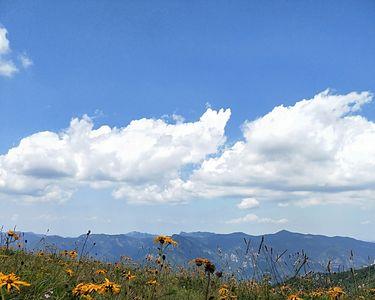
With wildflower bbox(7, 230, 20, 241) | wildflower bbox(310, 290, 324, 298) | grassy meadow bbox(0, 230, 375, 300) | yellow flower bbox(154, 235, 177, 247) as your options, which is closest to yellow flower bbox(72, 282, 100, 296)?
grassy meadow bbox(0, 230, 375, 300)

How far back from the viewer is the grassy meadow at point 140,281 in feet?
16.3

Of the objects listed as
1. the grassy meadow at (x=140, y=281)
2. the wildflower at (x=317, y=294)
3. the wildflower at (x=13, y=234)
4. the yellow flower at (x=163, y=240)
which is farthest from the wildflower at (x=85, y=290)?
the wildflower at (x=317, y=294)

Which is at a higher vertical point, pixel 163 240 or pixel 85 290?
pixel 163 240

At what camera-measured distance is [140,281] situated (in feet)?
29.9

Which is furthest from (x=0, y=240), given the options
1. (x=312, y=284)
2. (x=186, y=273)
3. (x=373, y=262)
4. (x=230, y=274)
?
(x=373, y=262)

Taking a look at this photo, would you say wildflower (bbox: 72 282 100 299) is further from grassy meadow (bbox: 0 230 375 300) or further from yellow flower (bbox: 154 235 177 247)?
yellow flower (bbox: 154 235 177 247)

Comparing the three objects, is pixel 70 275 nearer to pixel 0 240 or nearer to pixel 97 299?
pixel 97 299

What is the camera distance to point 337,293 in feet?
21.5

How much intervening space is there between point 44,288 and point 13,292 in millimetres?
619

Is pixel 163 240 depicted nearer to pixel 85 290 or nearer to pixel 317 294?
pixel 85 290

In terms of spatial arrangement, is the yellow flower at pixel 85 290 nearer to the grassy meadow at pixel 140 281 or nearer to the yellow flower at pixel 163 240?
the grassy meadow at pixel 140 281

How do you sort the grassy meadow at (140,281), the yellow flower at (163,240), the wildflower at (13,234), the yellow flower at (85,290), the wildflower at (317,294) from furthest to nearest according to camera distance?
the wildflower at (317,294) → the wildflower at (13,234) → the yellow flower at (163,240) → the grassy meadow at (140,281) → the yellow flower at (85,290)

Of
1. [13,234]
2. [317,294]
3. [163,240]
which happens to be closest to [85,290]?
[163,240]

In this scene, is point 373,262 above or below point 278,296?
above
